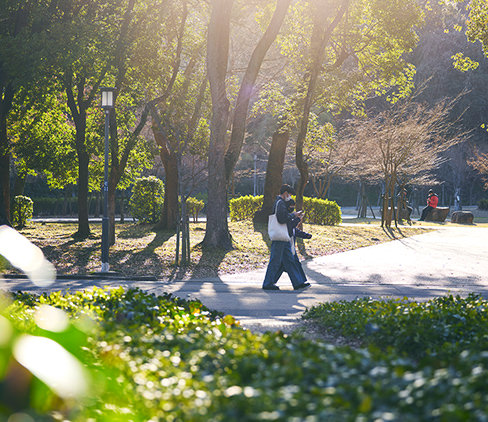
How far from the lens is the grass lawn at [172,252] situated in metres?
13.6

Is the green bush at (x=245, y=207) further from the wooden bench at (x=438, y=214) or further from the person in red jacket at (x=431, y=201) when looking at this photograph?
the wooden bench at (x=438, y=214)

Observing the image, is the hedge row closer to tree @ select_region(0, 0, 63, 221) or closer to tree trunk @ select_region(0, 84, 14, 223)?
tree trunk @ select_region(0, 84, 14, 223)

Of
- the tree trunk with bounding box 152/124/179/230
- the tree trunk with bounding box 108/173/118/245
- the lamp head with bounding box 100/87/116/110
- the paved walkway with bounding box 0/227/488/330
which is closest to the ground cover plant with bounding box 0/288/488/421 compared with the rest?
the paved walkway with bounding box 0/227/488/330

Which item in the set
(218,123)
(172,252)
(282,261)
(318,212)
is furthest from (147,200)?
(282,261)

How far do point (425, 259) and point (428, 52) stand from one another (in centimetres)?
3402

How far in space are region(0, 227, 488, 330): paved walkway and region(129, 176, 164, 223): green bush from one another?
1141 centimetres

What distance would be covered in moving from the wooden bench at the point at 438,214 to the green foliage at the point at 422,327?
3286 centimetres

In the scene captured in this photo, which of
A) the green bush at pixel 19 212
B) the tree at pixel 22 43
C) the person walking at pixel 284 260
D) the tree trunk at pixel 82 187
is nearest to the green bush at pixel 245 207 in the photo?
the tree trunk at pixel 82 187

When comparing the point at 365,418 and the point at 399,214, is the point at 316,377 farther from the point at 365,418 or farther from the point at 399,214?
the point at 399,214

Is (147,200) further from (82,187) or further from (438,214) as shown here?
(438,214)

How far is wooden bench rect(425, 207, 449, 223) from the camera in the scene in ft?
124

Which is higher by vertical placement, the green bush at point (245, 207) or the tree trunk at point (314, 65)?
the tree trunk at point (314, 65)

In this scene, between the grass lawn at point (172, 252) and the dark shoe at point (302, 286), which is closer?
the dark shoe at point (302, 286)

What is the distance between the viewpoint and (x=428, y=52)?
45.2 m
